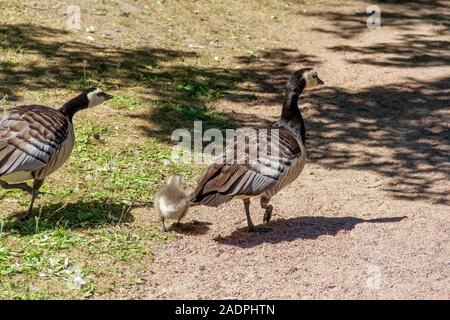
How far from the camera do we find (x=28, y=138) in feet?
25.1

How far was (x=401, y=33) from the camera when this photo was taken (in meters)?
16.1

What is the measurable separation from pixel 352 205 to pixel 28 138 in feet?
12.4

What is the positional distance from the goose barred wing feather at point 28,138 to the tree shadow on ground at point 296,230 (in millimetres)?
1872

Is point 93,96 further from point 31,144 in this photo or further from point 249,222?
point 249,222

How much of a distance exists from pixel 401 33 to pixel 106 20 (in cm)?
590

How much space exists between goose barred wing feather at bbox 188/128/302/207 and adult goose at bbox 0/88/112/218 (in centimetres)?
141

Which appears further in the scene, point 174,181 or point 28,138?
point 174,181

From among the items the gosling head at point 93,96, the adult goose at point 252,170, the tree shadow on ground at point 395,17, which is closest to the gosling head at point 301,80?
the adult goose at point 252,170

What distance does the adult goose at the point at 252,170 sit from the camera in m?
7.57

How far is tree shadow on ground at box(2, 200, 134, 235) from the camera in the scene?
782 cm

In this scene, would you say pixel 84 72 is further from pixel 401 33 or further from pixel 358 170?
pixel 401 33

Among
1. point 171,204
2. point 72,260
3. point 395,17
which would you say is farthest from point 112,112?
point 395,17

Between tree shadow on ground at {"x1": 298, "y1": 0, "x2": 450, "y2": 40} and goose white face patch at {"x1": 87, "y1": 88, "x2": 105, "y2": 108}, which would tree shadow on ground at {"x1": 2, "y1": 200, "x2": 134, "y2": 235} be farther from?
tree shadow on ground at {"x1": 298, "y1": 0, "x2": 450, "y2": 40}

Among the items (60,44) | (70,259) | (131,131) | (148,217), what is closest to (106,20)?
(60,44)
